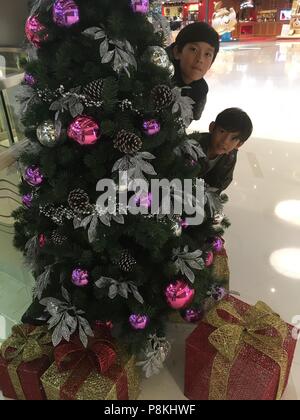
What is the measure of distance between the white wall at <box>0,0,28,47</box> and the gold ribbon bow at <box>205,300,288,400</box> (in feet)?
8.21

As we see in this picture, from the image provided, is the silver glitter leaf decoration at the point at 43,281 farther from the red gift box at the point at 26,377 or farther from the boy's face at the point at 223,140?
the boy's face at the point at 223,140

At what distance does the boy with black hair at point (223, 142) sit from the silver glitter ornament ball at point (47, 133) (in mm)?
713

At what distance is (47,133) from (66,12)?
1.05 feet

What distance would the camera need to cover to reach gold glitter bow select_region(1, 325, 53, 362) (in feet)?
4.16

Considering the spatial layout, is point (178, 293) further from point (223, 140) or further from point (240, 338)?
point (223, 140)

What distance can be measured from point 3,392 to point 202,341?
791 mm

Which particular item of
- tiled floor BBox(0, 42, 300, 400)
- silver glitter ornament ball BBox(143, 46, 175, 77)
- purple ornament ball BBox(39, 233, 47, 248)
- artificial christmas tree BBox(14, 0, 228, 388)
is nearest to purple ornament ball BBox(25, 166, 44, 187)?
artificial christmas tree BBox(14, 0, 228, 388)

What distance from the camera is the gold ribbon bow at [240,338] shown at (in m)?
1.19

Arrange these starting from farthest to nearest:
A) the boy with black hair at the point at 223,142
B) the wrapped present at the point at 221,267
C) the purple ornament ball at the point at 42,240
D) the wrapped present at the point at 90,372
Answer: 1. the wrapped present at the point at 221,267
2. the boy with black hair at the point at 223,142
3. the purple ornament ball at the point at 42,240
4. the wrapped present at the point at 90,372

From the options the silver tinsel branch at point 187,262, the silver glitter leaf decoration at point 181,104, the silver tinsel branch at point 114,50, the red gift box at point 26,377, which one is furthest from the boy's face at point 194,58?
the red gift box at point 26,377

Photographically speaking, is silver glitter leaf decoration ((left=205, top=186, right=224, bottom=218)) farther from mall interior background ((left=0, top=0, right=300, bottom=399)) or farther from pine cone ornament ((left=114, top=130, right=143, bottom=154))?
mall interior background ((left=0, top=0, right=300, bottom=399))

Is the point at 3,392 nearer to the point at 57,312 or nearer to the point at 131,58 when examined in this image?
the point at 57,312

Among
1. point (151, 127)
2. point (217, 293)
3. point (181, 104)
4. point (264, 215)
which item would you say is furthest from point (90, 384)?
point (264, 215)

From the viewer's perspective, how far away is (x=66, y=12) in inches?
36.9
